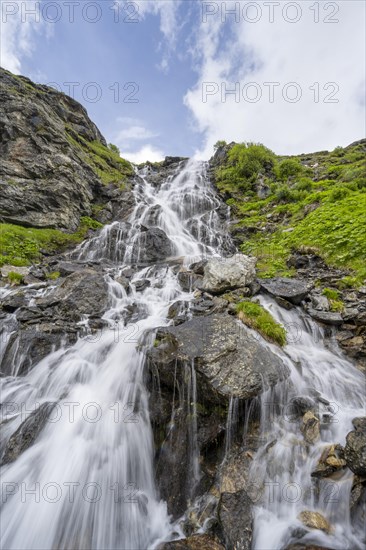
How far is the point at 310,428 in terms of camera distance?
450 centimetres

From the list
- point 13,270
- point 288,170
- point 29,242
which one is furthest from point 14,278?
point 288,170

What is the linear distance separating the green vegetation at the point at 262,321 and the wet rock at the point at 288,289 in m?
1.07

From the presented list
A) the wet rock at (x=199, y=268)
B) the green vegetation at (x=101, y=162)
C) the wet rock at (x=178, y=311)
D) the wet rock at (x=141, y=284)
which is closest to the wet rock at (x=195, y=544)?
the wet rock at (x=178, y=311)

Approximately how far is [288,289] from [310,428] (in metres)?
4.32

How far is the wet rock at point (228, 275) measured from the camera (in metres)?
8.38

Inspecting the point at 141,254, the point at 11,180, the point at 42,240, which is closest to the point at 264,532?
the point at 141,254

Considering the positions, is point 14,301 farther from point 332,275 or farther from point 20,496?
point 332,275

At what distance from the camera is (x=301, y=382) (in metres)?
5.40

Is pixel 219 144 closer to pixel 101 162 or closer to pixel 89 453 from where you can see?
pixel 101 162

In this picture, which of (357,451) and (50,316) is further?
(50,316)

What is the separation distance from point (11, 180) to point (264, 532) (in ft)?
63.0

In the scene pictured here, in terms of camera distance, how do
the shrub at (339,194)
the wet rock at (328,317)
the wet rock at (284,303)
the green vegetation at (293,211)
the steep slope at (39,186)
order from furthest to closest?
1. the steep slope at (39,186)
2. the shrub at (339,194)
3. the green vegetation at (293,211)
4. the wet rock at (284,303)
5. the wet rock at (328,317)

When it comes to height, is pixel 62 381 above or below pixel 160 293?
below

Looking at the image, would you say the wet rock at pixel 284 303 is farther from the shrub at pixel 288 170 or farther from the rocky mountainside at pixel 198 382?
the shrub at pixel 288 170
